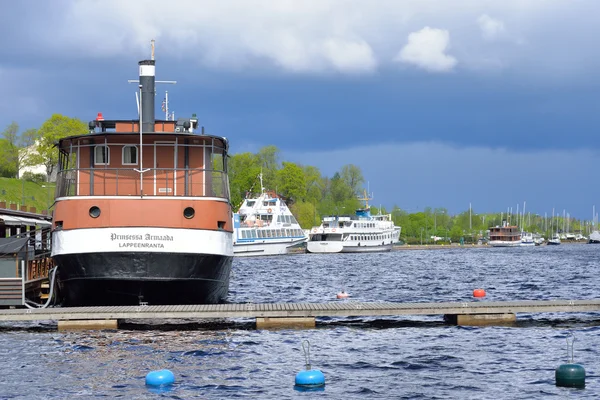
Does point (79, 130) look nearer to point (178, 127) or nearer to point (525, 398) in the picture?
point (178, 127)

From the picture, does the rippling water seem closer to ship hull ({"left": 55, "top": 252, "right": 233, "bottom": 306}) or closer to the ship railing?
ship hull ({"left": 55, "top": 252, "right": 233, "bottom": 306})

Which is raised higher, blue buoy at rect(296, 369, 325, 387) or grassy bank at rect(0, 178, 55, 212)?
grassy bank at rect(0, 178, 55, 212)

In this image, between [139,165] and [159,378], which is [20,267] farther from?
[159,378]

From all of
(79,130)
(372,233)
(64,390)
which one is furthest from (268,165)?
(64,390)

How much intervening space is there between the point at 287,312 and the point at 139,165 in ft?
25.5

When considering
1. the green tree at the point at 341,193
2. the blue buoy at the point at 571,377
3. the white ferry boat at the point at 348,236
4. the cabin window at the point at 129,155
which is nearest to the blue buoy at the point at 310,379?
the blue buoy at the point at 571,377

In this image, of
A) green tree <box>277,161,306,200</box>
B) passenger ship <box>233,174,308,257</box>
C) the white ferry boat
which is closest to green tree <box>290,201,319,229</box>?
green tree <box>277,161,306,200</box>

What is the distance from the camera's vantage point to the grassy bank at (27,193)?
5330 inches

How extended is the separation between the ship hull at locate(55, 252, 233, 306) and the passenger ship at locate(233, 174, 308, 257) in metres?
88.9

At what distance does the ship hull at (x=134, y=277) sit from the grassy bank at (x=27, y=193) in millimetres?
105197

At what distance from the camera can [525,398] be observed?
1941 cm

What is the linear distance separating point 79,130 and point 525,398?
4343 inches

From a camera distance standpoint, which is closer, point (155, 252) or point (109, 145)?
point (155, 252)

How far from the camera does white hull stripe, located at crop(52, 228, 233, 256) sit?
3048 centimetres
